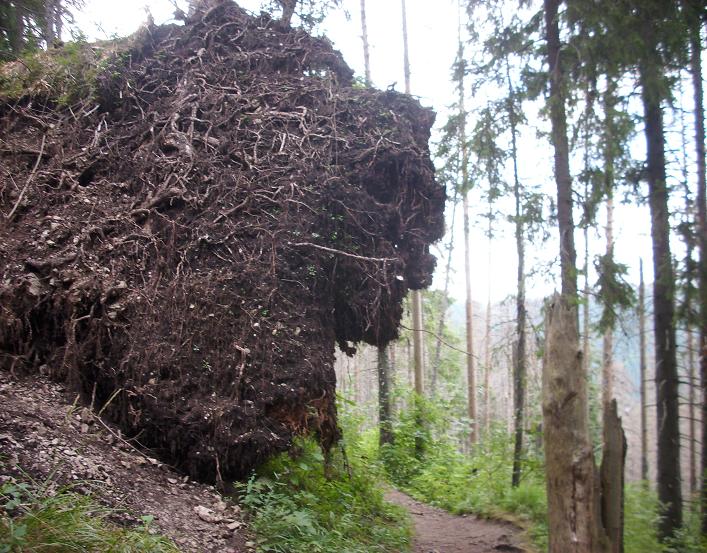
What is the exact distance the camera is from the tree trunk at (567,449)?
3525 mm

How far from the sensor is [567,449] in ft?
11.9

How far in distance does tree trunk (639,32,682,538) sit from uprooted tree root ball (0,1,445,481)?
3092 millimetres

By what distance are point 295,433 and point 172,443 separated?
1294 mm

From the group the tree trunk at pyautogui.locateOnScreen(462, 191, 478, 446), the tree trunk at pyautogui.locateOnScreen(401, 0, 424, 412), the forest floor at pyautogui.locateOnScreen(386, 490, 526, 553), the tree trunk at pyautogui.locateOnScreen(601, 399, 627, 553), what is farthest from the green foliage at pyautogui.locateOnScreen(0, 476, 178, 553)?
the tree trunk at pyautogui.locateOnScreen(462, 191, 478, 446)

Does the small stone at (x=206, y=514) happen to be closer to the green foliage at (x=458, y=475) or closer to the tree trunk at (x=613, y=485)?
the tree trunk at (x=613, y=485)

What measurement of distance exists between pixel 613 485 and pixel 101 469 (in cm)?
415

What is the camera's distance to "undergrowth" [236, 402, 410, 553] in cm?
473

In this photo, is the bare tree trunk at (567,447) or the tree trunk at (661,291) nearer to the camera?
the bare tree trunk at (567,447)

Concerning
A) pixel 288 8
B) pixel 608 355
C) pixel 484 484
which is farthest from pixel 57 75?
pixel 608 355

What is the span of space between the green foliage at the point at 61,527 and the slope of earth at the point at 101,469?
209 mm

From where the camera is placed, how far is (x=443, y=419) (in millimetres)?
13828

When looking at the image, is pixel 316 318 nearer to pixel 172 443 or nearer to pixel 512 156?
pixel 172 443

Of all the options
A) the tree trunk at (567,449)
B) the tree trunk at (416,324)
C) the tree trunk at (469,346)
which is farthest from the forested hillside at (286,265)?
the tree trunk at (469,346)

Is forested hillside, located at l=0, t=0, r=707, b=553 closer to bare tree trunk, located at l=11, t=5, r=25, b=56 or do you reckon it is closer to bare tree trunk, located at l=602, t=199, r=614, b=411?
bare tree trunk, located at l=11, t=5, r=25, b=56
